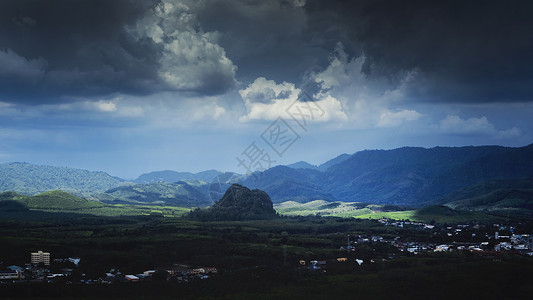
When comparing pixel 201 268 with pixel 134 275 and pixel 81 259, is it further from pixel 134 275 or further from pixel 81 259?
pixel 81 259

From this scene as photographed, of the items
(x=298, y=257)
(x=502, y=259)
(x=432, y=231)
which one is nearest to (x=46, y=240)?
(x=298, y=257)

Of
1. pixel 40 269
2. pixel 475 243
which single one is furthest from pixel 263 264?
pixel 475 243

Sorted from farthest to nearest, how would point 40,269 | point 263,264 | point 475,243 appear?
point 475,243, point 263,264, point 40,269

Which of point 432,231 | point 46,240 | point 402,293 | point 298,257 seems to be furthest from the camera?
point 432,231

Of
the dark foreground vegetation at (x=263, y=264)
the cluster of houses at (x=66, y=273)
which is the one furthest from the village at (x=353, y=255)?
the dark foreground vegetation at (x=263, y=264)

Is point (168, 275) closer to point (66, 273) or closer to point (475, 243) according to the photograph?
point (66, 273)

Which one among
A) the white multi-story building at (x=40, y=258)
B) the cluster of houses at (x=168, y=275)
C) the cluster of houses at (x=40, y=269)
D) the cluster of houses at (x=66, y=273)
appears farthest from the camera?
the white multi-story building at (x=40, y=258)

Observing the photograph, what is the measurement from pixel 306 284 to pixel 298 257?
23.8 m

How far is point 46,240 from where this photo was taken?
12825cm

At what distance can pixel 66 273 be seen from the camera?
96.6m

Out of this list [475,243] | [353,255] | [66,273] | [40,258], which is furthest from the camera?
[475,243]

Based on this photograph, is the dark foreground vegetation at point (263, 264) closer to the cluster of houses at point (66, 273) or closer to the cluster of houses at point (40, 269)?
the cluster of houses at point (66, 273)

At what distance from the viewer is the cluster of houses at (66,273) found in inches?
3580

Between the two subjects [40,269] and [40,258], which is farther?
[40,258]
